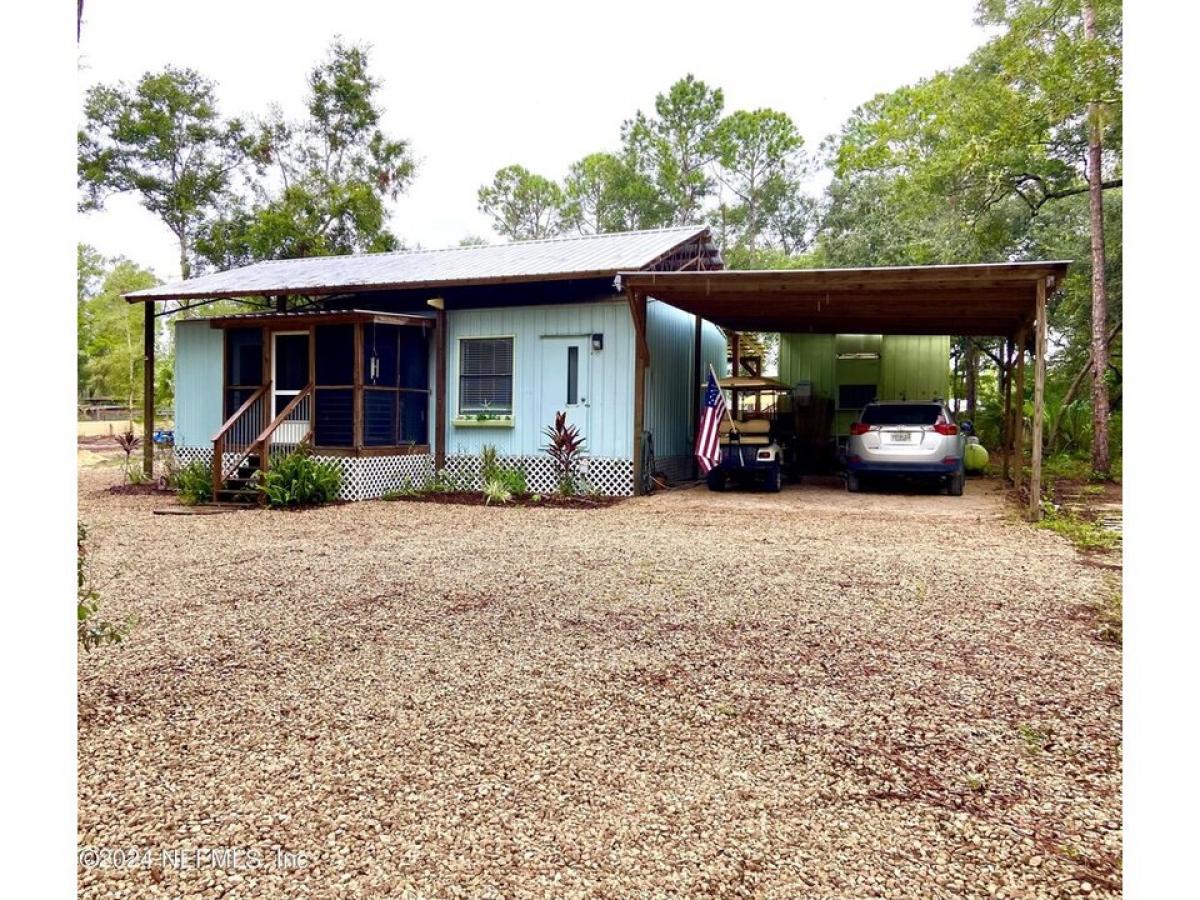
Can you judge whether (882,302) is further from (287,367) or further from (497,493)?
(287,367)

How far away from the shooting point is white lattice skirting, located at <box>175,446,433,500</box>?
11836 millimetres

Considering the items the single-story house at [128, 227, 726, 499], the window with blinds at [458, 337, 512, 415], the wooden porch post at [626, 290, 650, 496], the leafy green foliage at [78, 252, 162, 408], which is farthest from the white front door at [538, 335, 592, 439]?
the leafy green foliage at [78, 252, 162, 408]

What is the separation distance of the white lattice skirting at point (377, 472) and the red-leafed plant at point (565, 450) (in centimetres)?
221

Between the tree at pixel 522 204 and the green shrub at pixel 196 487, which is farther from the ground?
the tree at pixel 522 204

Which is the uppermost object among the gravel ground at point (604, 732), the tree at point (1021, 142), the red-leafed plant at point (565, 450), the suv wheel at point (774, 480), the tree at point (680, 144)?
the tree at point (680, 144)

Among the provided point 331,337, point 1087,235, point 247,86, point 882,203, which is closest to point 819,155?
point 882,203

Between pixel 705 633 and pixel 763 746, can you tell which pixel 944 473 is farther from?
pixel 763 746

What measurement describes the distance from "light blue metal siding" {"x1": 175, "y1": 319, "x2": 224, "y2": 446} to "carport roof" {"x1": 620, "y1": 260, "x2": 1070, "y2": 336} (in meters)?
8.44

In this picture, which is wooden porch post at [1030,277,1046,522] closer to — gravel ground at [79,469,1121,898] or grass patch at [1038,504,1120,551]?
grass patch at [1038,504,1120,551]

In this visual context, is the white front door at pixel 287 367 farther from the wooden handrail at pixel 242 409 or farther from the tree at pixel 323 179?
the tree at pixel 323 179

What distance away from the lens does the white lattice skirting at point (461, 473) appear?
11.9 meters

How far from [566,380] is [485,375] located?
1483mm

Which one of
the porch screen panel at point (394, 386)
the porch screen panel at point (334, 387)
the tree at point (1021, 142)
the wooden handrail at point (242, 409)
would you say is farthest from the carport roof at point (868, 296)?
the wooden handrail at point (242, 409)

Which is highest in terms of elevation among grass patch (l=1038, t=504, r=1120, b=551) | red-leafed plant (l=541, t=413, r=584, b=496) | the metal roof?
the metal roof
